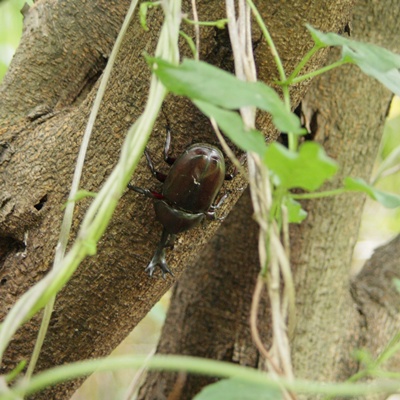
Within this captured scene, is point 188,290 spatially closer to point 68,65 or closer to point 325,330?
point 325,330

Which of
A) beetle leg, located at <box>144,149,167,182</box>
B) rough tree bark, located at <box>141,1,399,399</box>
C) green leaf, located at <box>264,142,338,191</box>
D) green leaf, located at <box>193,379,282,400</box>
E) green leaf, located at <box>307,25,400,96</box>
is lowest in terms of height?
green leaf, located at <box>193,379,282,400</box>

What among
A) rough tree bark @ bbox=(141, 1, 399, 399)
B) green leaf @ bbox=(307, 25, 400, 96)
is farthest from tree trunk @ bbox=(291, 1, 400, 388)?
green leaf @ bbox=(307, 25, 400, 96)

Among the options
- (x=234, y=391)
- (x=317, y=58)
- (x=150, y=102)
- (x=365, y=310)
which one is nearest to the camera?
(x=234, y=391)

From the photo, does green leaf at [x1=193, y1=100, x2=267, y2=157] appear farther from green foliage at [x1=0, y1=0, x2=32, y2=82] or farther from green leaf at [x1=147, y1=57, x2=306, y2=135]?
green foliage at [x1=0, y1=0, x2=32, y2=82]

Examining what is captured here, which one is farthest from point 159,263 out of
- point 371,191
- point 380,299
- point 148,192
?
point 380,299

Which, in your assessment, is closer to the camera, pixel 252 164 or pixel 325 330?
pixel 252 164

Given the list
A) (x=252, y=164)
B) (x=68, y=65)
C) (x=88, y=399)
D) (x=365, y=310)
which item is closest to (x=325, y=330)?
(x=365, y=310)
